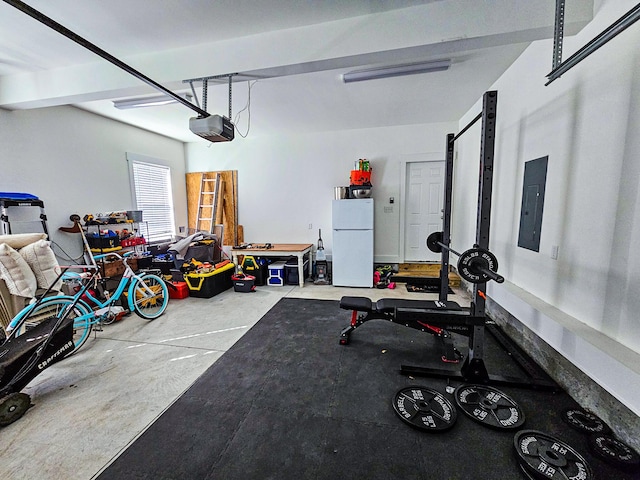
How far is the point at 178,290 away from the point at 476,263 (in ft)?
13.7

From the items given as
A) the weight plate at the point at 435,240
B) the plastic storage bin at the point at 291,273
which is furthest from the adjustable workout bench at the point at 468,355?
the plastic storage bin at the point at 291,273

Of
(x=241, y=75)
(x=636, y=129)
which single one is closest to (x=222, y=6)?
(x=241, y=75)

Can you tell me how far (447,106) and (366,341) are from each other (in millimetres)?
3707

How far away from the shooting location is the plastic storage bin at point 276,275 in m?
5.02

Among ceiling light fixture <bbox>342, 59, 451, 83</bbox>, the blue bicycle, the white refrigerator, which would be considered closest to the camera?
the blue bicycle

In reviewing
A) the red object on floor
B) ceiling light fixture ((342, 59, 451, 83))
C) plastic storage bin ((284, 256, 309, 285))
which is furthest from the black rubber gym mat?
ceiling light fixture ((342, 59, 451, 83))

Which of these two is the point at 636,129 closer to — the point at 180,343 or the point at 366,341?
the point at 366,341

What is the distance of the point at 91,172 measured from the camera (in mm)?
4234

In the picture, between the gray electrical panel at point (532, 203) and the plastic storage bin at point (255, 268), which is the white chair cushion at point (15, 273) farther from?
the gray electrical panel at point (532, 203)

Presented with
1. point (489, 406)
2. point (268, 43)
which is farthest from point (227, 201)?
point (489, 406)

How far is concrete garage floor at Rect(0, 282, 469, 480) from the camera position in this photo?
5.26 ft

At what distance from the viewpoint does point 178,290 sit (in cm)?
429

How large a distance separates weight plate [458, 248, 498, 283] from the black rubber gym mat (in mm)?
987

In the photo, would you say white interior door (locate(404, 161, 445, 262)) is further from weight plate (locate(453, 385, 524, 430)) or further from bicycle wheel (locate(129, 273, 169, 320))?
bicycle wheel (locate(129, 273, 169, 320))
